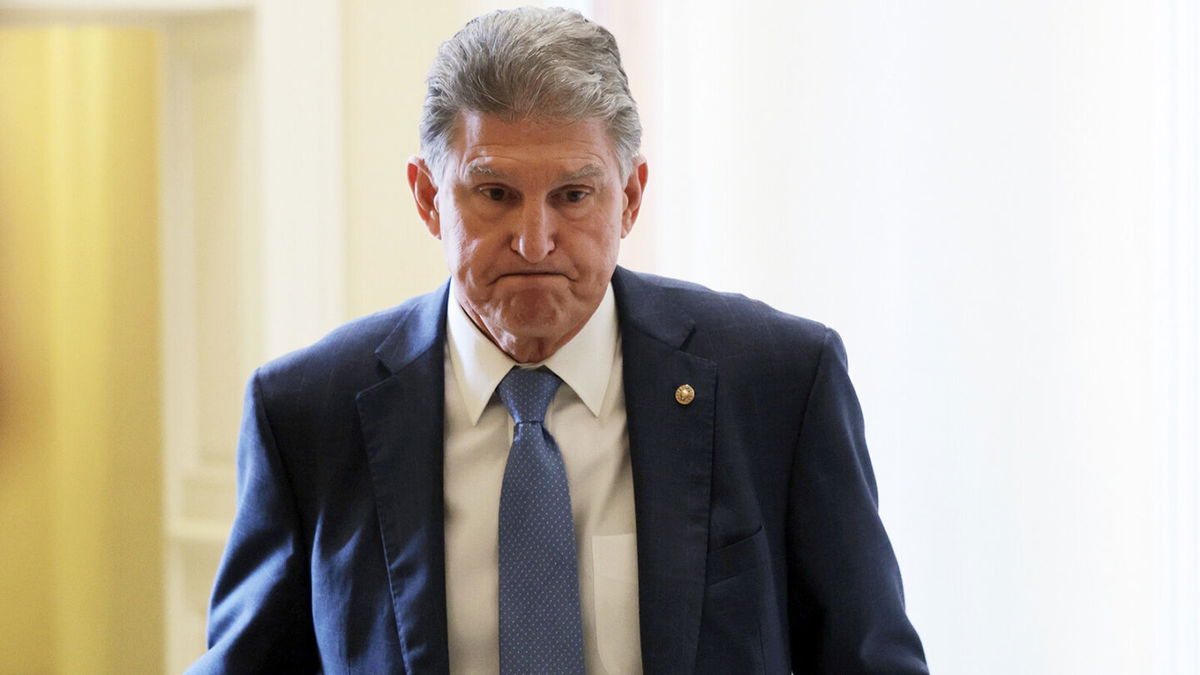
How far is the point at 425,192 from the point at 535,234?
0.21 m

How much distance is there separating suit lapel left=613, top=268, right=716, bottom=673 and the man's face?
0.36ft

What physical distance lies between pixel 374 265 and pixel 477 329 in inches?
34.0

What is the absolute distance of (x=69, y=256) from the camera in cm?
237

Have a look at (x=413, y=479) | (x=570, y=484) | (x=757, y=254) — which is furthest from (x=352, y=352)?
(x=757, y=254)

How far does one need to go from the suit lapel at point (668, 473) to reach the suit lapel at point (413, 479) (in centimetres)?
21

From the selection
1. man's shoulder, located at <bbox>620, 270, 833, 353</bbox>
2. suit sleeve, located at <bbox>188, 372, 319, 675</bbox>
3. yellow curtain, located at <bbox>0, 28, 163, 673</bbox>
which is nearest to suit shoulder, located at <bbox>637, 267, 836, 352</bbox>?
man's shoulder, located at <bbox>620, 270, 833, 353</bbox>

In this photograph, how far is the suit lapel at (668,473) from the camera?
52.9 inches

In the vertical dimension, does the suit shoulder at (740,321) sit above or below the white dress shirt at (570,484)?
above

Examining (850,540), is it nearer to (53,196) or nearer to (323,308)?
(323,308)

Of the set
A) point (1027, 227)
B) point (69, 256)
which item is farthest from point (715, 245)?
point (69, 256)

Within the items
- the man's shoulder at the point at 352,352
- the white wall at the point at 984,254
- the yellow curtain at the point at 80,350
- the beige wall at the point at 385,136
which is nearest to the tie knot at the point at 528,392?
the man's shoulder at the point at 352,352

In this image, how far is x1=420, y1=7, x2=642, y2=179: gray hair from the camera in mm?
1311

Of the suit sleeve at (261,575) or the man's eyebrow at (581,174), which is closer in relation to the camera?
the man's eyebrow at (581,174)

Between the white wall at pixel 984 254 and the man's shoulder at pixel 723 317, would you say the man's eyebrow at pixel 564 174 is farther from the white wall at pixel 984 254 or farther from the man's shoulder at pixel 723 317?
the white wall at pixel 984 254
